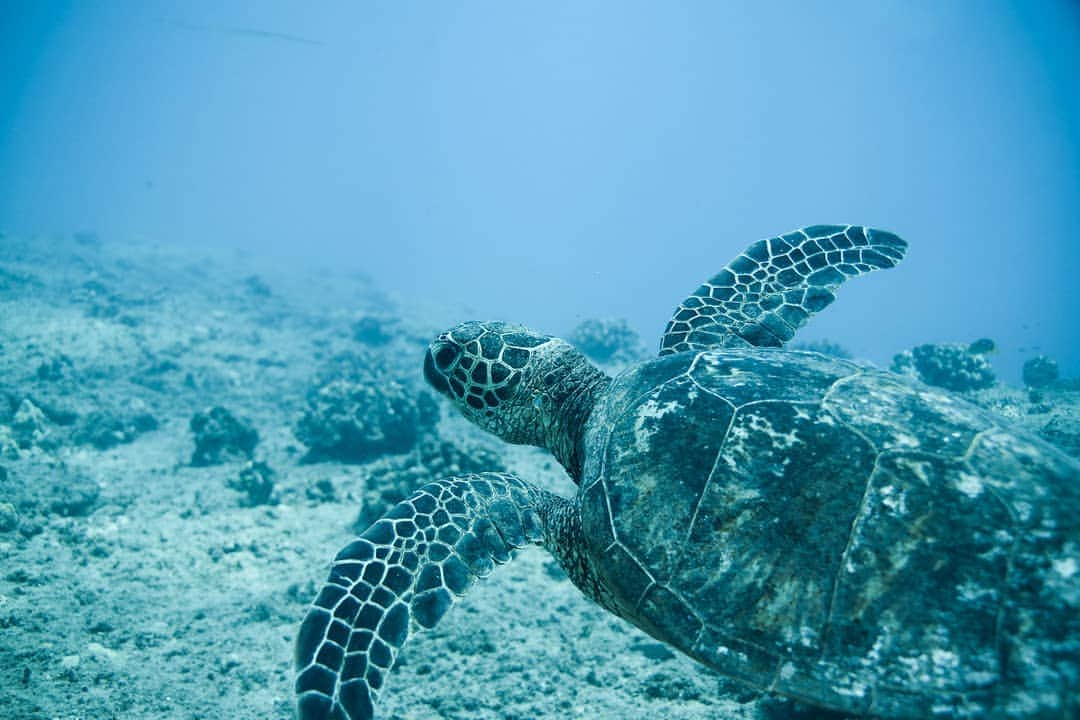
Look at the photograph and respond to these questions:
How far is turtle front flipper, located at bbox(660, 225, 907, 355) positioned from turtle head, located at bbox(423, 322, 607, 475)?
2.89 feet

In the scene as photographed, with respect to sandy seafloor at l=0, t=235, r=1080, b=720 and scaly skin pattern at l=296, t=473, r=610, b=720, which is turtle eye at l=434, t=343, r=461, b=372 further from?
sandy seafloor at l=0, t=235, r=1080, b=720

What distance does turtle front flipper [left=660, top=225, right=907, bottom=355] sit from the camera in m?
3.98

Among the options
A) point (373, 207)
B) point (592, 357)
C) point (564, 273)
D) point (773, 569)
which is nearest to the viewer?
point (773, 569)

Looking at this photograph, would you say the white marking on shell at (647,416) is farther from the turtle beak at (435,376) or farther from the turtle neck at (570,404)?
the turtle beak at (435,376)

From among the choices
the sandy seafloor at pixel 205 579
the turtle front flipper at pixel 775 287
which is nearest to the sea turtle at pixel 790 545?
the turtle front flipper at pixel 775 287

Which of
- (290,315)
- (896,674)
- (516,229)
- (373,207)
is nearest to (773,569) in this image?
(896,674)

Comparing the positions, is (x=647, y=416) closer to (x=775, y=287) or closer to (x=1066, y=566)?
(x=1066, y=566)

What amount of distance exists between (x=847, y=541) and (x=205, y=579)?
549cm

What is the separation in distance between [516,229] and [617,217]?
35.6 meters

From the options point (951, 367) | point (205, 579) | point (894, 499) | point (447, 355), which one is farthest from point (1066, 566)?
point (951, 367)

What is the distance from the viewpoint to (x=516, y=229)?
559 feet

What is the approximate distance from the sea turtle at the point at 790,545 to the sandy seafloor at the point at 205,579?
143 cm

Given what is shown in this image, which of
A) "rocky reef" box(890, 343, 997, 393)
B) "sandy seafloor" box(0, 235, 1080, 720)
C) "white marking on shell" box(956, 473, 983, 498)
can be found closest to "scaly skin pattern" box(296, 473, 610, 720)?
"sandy seafloor" box(0, 235, 1080, 720)

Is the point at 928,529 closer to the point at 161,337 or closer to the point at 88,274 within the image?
the point at 161,337
